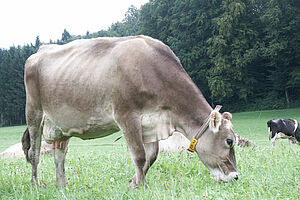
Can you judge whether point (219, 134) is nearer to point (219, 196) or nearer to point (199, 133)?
point (199, 133)

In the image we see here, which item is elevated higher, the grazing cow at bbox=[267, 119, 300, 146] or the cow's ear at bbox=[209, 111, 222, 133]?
the cow's ear at bbox=[209, 111, 222, 133]

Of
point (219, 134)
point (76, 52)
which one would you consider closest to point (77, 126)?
point (76, 52)

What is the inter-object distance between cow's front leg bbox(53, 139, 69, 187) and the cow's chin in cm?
229

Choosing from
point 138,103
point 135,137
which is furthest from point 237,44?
point 135,137

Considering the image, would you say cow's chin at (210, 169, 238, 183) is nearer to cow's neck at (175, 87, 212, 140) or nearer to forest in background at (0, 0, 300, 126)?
cow's neck at (175, 87, 212, 140)

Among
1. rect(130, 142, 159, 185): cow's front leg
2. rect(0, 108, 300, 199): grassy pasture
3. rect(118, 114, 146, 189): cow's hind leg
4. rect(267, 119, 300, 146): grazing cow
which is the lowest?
rect(267, 119, 300, 146): grazing cow

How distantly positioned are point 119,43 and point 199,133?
1.69m

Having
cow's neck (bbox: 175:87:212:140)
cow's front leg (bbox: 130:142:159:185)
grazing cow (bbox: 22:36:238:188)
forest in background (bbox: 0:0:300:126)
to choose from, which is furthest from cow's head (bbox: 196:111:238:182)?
forest in background (bbox: 0:0:300:126)

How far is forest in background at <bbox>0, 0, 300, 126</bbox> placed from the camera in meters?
32.6

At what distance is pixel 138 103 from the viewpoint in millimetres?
4293

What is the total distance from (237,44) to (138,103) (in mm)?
31723

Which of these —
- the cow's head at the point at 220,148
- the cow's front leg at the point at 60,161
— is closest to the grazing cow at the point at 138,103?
the cow's head at the point at 220,148

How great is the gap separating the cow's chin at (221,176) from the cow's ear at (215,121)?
0.57m

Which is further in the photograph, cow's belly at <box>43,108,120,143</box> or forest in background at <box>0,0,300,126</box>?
forest in background at <box>0,0,300,126</box>
